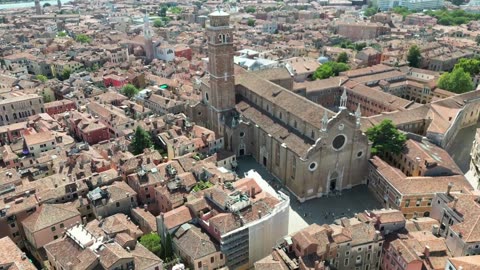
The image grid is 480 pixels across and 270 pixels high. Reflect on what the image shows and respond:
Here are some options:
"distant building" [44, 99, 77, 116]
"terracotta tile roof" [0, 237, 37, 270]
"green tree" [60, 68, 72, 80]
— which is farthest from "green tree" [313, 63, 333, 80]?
"terracotta tile roof" [0, 237, 37, 270]

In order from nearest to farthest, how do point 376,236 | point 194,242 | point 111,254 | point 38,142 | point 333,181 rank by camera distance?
point 111,254, point 376,236, point 194,242, point 333,181, point 38,142

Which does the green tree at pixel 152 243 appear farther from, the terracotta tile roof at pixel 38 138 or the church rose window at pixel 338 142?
the terracotta tile roof at pixel 38 138

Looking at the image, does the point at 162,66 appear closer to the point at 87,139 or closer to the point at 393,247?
the point at 87,139

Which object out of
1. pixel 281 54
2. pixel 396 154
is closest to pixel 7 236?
pixel 396 154

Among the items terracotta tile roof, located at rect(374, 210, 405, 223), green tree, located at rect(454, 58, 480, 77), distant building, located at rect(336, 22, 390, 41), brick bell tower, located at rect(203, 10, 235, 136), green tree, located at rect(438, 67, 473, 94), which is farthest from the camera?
distant building, located at rect(336, 22, 390, 41)

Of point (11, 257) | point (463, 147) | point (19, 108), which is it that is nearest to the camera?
point (11, 257)

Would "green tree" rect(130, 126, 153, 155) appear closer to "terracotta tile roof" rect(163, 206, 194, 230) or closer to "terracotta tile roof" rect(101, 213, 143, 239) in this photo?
"terracotta tile roof" rect(101, 213, 143, 239)

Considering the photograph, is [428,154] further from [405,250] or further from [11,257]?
[11,257]

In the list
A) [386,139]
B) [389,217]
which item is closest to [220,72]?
[386,139]
